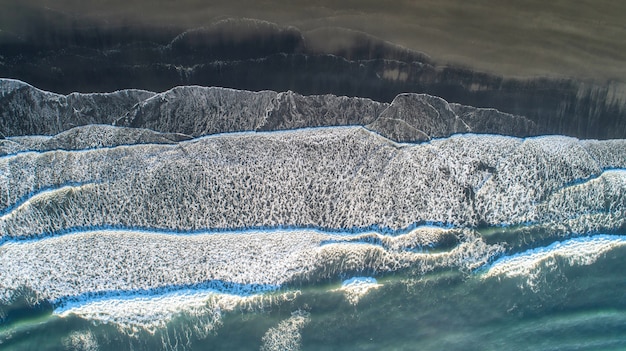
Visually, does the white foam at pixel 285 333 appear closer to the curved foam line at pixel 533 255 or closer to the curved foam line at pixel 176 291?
the curved foam line at pixel 176 291

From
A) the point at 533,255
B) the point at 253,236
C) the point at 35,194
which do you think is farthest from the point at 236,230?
the point at 533,255

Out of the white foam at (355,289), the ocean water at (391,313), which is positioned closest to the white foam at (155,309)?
the ocean water at (391,313)

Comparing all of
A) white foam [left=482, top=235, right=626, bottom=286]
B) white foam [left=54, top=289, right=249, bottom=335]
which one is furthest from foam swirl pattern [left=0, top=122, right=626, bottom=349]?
white foam [left=482, top=235, right=626, bottom=286]

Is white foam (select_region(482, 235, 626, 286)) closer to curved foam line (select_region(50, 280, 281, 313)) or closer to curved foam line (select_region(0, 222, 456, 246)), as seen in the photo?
curved foam line (select_region(0, 222, 456, 246))

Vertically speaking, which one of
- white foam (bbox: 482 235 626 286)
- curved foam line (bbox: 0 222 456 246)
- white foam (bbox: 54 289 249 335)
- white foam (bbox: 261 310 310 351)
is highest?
curved foam line (bbox: 0 222 456 246)

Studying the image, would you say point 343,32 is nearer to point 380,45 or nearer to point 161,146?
point 380,45

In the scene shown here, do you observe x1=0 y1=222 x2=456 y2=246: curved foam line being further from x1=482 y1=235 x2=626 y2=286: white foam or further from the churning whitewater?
x1=482 y1=235 x2=626 y2=286: white foam

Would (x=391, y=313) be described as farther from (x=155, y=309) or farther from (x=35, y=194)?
(x=35, y=194)

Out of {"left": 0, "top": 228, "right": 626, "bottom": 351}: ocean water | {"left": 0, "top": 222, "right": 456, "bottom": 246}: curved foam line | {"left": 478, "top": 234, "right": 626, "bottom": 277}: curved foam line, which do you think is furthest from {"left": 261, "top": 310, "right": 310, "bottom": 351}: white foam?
{"left": 478, "top": 234, "right": 626, "bottom": 277}: curved foam line

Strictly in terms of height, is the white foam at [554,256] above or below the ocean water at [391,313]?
above

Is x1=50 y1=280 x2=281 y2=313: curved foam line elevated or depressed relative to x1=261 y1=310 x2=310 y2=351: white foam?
elevated
